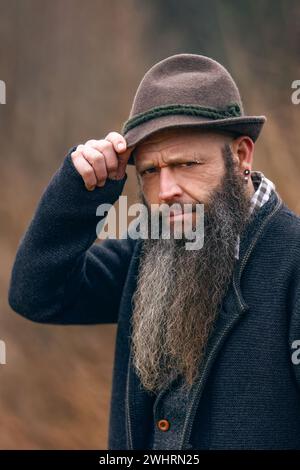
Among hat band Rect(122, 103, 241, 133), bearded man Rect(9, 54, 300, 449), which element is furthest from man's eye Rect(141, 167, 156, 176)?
hat band Rect(122, 103, 241, 133)

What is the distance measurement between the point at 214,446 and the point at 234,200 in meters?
0.65

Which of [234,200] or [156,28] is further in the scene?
[156,28]

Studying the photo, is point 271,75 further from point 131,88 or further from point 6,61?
point 6,61

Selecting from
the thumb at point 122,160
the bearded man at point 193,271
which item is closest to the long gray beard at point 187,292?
the bearded man at point 193,271

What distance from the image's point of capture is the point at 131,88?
3.37 meters

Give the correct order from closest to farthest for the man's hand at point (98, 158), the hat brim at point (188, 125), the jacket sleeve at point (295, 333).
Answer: the jacket sleeve at point (295, 333) → the hat brim at point (188, 125) → the man's hand at point (98, 158)

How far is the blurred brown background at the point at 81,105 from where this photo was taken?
3230 mm

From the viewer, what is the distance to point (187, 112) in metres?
1.88

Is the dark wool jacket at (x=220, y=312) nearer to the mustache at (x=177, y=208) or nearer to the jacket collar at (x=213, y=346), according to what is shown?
the jacket collar at (x=213, y=346)

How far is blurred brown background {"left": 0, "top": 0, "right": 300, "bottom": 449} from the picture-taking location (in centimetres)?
323

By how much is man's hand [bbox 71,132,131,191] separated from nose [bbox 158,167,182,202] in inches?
5.1
